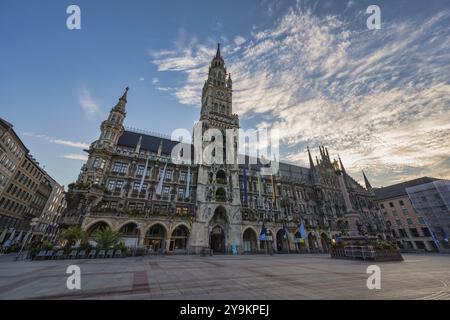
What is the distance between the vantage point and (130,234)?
2947cm

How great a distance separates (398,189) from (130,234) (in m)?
77.8

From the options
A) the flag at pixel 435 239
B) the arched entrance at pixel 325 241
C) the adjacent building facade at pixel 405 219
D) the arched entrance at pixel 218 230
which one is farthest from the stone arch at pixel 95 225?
the adjacent building facade at pixel 405 219

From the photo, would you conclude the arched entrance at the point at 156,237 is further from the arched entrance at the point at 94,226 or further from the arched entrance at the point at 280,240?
the arched entrance at the point at 280,240

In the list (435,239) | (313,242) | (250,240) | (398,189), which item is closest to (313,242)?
(313,242)

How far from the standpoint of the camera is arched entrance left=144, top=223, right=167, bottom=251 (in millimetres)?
30214

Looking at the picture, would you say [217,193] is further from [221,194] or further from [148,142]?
[148,142]

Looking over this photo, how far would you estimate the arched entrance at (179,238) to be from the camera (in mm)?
31359

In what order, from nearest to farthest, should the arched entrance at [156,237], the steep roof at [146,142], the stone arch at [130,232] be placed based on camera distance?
the stone arch at [130,232]
the arched entrance at [156,237]
the steep roof at [146,142]

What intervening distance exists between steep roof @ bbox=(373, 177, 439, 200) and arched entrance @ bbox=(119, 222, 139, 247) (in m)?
71.8

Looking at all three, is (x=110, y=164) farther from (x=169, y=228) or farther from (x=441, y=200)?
(x=441, y=200)

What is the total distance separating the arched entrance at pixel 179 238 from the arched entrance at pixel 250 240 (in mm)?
12161

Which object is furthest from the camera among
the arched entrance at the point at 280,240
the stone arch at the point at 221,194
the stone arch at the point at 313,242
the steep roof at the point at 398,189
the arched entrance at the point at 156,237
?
the steep roof at the point at 398,189
